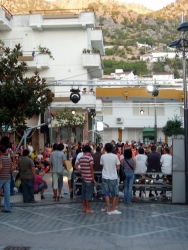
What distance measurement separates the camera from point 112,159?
41.1 feet

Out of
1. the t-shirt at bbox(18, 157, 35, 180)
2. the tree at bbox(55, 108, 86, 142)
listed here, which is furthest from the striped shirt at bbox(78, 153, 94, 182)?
the tree at bbox(55, 108, 86, 142)

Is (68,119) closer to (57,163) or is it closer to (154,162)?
(154,162)

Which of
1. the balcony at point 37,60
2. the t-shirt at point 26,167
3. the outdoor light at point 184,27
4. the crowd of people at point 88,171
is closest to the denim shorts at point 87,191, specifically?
the crowd of people at point 88,171

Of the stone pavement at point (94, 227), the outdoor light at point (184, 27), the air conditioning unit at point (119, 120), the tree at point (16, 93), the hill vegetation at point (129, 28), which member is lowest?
the stone pavement at point (94, 227)

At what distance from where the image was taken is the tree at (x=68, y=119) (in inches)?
1325

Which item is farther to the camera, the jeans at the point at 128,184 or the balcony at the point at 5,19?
the balcony at the point at 5,19

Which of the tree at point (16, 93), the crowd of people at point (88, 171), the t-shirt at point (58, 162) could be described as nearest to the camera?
the crowd of people at point (88, 171)

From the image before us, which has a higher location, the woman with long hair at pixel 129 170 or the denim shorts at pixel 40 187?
the woman with long hair at pixel 129 170

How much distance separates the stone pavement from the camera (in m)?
9.28

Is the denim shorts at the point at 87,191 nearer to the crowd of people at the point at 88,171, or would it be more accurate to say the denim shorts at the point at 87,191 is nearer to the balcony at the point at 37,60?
the crowd of people at the point at 88,171

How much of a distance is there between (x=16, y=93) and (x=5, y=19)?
21.2 metres

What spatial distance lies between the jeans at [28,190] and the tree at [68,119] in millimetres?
19236

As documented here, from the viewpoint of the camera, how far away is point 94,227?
35.8ft

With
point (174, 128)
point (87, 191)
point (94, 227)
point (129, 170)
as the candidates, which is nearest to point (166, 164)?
point (129, 170)
